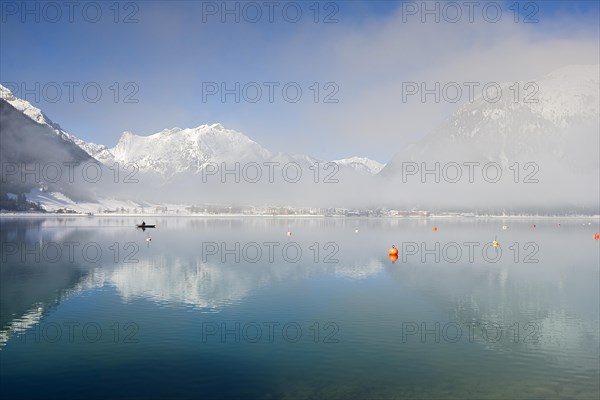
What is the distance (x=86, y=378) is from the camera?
119ft

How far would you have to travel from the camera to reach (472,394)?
3441 cm

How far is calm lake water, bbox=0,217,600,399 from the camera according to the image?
35.8 m

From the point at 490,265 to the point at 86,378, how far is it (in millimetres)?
94764

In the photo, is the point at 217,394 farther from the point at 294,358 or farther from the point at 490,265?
the point at 490,265

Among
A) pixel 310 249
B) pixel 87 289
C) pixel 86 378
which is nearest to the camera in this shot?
pixel 86 378

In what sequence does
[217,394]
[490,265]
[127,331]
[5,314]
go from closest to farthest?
[217,394] → [127,331] → [5,314] → [490,265]

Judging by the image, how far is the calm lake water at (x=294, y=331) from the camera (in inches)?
1409

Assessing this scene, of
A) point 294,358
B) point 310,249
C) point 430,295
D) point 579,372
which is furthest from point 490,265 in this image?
point 294,358

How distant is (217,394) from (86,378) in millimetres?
10941

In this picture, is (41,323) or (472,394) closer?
(472,394)

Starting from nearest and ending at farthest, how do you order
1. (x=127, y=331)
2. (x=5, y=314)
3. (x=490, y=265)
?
1. (x=127, y=331)
2. (x=5, y=314)
3. (x=490, y=265)

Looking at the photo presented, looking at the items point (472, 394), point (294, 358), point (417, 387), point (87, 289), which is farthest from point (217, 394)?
point (87, 289)

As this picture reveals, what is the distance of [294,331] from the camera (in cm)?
5128

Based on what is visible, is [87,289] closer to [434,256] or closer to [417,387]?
[417,387]
